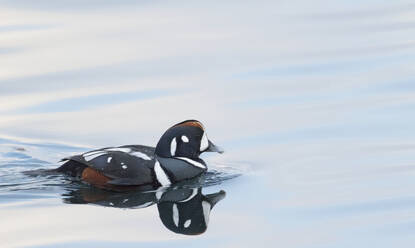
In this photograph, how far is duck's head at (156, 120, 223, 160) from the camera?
1402 centimetres

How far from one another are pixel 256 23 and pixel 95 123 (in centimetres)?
501

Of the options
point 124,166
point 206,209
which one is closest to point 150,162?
point 124,166

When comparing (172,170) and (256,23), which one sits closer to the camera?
(172,170)

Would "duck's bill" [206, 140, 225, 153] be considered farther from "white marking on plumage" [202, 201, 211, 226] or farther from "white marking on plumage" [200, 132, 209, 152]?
"white marking on plumage" [202, 201, 211, 226]

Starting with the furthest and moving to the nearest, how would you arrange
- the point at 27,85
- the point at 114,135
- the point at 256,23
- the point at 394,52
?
1. the point at 256,23
2. the point at 394,52
3. the point at 27,85
4. the point at 114,135

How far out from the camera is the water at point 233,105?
1216 centimetres

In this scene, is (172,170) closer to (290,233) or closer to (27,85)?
(290,233)

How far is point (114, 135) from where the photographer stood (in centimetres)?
1519

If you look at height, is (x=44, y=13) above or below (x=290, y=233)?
above

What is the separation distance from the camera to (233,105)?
15961mm

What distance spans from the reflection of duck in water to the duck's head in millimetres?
580

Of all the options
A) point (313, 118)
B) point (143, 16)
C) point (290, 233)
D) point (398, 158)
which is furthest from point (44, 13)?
point (290, 233)

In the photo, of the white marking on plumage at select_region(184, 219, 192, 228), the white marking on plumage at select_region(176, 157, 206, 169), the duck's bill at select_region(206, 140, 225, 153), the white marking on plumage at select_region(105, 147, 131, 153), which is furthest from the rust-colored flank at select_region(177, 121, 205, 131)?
the white marking on plumage at select_region(184, 219, 192, 228)

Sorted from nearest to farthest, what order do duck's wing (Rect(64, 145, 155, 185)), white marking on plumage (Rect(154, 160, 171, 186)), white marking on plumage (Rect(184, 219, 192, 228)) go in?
white marking on plumage (Rect(184, 219, 192, 228))
duck's wing (Rect(64, 145, 155, 185))
white marking on plumage (Rect(154, 160, 171, 186))
